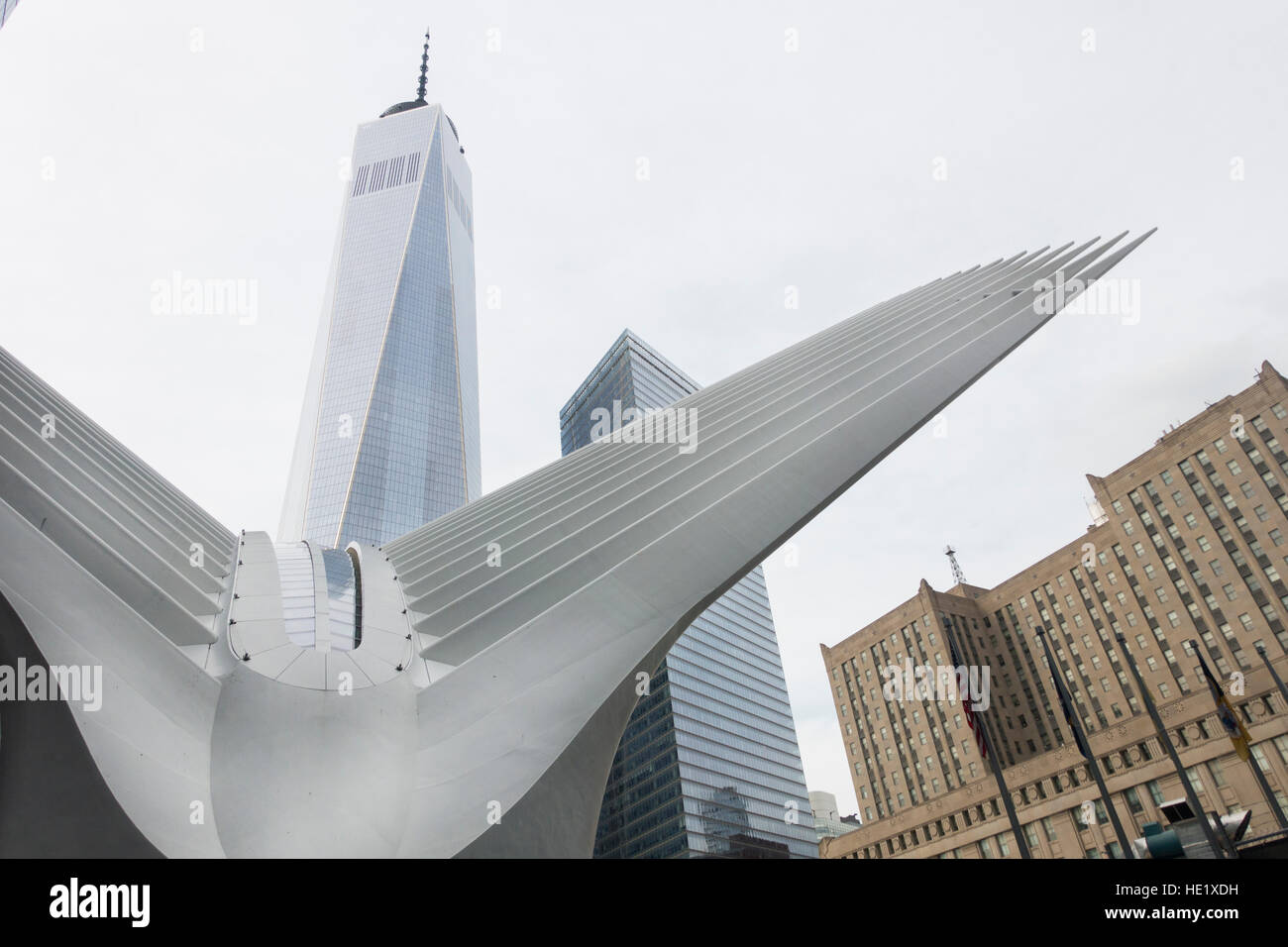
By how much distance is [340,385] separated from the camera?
5433 inches

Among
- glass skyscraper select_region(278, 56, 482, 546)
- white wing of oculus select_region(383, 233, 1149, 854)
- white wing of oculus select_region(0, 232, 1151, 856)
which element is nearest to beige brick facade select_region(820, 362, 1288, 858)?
white wing of oculus select_region(383, 233, 1149, 854)

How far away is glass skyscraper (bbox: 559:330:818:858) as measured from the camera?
89.8m

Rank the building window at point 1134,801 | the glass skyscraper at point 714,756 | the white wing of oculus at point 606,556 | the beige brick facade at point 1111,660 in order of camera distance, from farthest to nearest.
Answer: the glass skyscraper at point 714,756, the building window at point 1134,801, the beige brick facade at point 1111,660, the white wing of oculus at point 606,556

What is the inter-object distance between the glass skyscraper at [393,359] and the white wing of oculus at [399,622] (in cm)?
10874

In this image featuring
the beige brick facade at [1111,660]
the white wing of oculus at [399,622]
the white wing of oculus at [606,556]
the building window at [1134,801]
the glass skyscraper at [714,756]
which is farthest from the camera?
the glass skyscraper at [714,756]

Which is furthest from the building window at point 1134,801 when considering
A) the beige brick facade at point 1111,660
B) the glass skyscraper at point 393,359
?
the glass skyscraper at point 393,359

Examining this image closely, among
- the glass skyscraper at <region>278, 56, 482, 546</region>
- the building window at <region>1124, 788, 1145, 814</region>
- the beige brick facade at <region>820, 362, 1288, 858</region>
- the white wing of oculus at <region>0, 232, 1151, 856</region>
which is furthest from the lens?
the glass skyscraper at <region>278, 56, 482, 546</region>

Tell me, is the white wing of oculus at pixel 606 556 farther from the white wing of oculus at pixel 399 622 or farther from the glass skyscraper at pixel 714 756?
the glass skyscraper at pixel 714 756

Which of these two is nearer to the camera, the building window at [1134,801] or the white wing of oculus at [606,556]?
the white wing of oculus at [606,556]

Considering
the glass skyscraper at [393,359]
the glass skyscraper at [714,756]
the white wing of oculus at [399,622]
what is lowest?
the white wing of oculus at [399,622]

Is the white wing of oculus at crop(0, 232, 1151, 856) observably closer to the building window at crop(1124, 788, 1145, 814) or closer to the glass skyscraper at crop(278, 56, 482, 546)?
the building window at crop(1124, 788, 1145, 814)

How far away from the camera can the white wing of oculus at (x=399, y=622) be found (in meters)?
8.21

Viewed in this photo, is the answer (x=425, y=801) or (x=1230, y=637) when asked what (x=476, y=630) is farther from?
(x=1230, y=637)

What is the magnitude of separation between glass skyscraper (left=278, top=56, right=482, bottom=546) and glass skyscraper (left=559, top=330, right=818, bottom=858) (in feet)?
131
